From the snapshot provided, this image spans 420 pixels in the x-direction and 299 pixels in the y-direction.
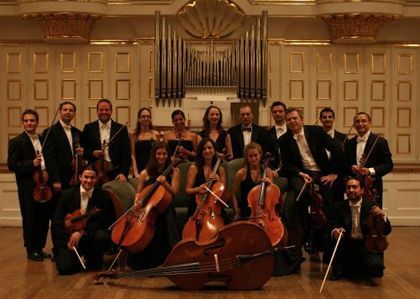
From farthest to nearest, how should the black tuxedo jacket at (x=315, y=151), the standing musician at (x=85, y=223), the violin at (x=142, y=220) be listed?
the black tuxedo jacket at (x=315, y=151) → the standing musician at (x=85, y=223) → the violin at (x=142, y=220)

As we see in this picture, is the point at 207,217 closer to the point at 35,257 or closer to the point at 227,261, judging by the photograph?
the point at 227,261

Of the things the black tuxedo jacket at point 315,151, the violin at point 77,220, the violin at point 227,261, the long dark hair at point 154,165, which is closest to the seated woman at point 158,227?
the long dark hair at point 154,165

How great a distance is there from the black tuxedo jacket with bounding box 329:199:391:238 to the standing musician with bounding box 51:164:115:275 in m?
1.86

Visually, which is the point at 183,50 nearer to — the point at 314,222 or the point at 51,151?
the point at 51,151

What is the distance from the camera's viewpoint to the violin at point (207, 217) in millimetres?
6305

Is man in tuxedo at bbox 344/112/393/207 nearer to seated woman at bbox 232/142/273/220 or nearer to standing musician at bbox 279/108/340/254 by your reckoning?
standing musician at bbox 279/108/340/254

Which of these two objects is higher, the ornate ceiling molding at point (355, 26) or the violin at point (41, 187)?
the ornate ceiling molding at point (355, 26)

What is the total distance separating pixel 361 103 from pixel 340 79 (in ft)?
1.34

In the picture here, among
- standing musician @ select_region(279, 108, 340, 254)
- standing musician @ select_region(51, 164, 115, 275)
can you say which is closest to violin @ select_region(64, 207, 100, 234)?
standing musician @ select_region(51, 164, 115, 275)

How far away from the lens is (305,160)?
7.23m

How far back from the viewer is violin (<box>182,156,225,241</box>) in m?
Answer: 6.30

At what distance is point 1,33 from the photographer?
1084cm

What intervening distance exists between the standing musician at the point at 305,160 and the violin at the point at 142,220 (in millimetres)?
1119

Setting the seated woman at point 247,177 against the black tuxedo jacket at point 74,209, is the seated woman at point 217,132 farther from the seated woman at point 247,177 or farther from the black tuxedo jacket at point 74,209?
the black tuxedo jacket at point 74,209
